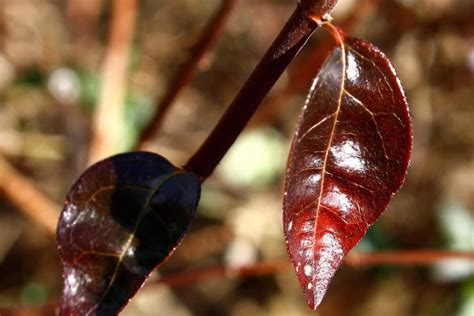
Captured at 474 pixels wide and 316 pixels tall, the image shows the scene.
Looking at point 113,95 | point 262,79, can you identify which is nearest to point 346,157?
point 262,79

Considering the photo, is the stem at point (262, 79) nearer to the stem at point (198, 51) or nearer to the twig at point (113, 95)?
the stem at point (198, 51)

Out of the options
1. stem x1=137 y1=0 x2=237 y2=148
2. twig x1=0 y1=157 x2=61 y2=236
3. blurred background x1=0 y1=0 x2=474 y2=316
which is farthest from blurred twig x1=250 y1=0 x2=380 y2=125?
twig x1=0 y1=157 x2=61 y2=236

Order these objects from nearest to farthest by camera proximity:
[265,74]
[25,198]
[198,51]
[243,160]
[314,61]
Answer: [265,74], [198,51], [314,61], [25,198], [243,160]

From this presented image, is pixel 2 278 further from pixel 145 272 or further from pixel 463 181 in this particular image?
pixel 145 272

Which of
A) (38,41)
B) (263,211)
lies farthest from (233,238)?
(38,41)

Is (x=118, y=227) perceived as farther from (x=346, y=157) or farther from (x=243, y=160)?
(x=243, y=160)

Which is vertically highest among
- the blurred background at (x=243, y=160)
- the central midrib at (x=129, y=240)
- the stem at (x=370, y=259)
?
the central midrib at (x=129, y=240)

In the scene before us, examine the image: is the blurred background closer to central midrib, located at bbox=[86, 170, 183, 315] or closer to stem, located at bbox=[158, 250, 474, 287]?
stem, located at bbox=[158, 250, 474, 287]

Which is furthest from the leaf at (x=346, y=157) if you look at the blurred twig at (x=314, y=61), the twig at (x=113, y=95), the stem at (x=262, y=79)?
the twig at (x=113, y=95)
